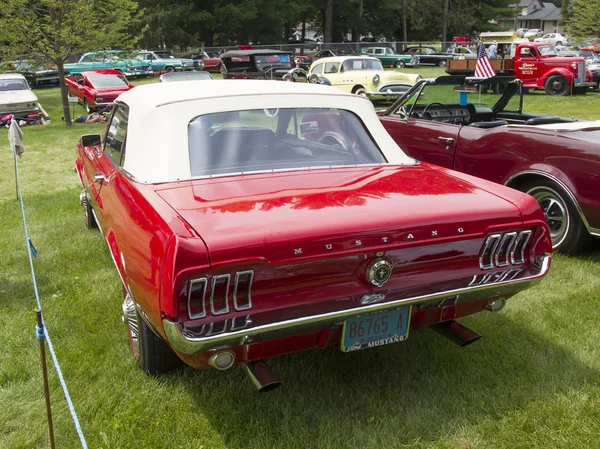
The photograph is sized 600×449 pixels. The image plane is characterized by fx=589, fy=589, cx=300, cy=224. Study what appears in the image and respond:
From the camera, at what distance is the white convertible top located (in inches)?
127

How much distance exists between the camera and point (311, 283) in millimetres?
2584

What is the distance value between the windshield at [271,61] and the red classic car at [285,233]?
21.5 meters

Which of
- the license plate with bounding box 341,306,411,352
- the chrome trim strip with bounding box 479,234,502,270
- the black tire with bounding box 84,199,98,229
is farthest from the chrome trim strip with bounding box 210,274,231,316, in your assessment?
the black tire with bounding box 84,199,98,229

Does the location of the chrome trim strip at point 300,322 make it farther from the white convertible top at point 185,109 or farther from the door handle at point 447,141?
the door handle at point 447,141

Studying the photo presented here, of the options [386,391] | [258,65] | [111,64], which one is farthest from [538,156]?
[258,65]

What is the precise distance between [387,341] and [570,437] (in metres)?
0.94

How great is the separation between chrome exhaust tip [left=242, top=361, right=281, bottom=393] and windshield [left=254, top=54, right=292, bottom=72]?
2274 centimetres

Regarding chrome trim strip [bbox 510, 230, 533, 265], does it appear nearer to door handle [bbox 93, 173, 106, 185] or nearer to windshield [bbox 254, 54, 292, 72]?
door handle [bbox 93, 173, 106, 185]

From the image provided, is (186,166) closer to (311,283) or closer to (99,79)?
(311,283)

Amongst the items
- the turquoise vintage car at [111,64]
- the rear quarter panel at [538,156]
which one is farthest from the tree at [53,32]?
the rear quarter panel at [538,156]

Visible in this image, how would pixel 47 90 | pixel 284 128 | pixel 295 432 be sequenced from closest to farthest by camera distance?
pixel 295 432
pixel 284 128
pixel 47 90

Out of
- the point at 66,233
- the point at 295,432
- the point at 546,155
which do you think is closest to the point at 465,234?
the point at 295,432

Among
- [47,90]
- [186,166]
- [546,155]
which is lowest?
[47,90]

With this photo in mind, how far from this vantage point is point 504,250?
3021mm
